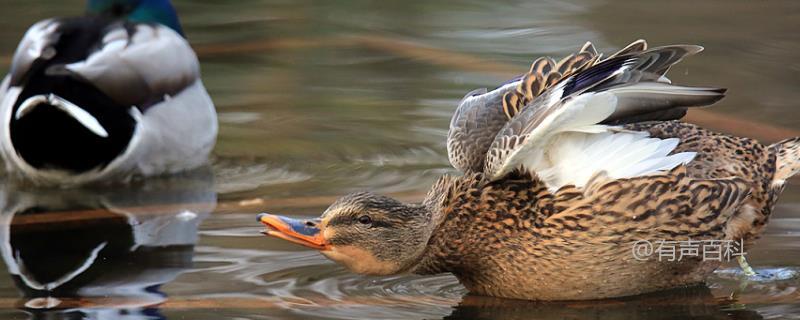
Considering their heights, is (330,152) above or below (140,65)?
below

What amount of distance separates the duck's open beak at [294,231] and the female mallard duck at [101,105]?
2.31 m

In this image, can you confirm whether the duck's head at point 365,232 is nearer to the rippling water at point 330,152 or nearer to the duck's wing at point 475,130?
the rippling water at point 330,152

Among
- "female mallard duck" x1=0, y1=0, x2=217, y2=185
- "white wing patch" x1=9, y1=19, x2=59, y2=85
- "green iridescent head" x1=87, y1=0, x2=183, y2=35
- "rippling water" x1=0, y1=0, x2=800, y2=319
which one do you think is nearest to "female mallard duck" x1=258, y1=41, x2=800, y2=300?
"rippling water" x1=0, y1=0, x2=800, y2=319

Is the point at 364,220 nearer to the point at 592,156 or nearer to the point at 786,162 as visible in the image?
the point at 592,156

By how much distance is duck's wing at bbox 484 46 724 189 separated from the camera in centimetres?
500

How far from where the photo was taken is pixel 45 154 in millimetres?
7062

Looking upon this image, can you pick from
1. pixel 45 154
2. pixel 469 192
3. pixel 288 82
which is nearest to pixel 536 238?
pixel 469 192

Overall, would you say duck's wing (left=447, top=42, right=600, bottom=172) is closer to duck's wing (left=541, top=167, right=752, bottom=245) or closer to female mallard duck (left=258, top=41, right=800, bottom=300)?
female mallard duck (left=258, top=41, right=800, bottom=300)

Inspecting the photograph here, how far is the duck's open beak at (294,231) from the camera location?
198 inches

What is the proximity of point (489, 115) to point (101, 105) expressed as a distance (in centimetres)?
237

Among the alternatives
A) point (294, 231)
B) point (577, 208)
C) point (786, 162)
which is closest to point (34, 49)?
point (294, 231)

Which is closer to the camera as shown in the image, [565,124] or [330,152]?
[565,124]

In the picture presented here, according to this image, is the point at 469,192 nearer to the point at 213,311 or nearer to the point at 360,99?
the point at 213,311

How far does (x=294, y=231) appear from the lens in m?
5.03
